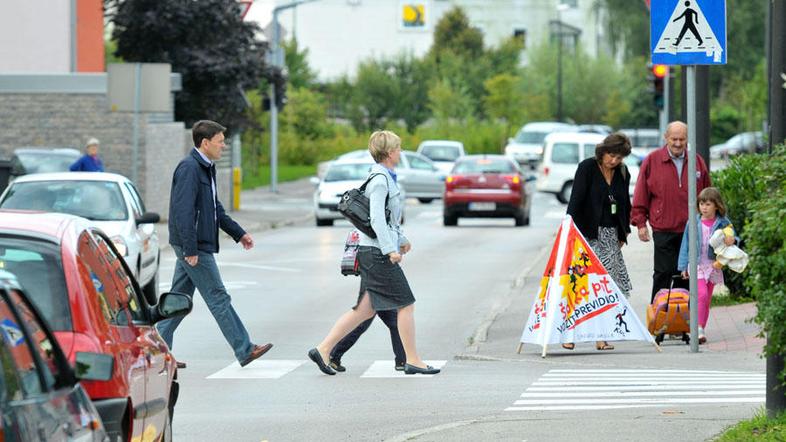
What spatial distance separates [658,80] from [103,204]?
13.4 m

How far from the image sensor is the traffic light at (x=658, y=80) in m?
29.4

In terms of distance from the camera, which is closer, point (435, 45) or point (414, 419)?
point (414, 419)

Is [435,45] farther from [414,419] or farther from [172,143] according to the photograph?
[414,419]

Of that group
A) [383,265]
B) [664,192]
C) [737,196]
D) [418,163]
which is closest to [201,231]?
[383,265]

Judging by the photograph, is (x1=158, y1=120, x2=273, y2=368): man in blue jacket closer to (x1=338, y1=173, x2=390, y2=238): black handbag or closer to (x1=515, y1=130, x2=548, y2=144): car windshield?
(x1=338, y1=173, x2=390, y2=238): black handbag

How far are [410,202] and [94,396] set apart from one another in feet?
146

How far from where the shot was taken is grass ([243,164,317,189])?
5892 centimetres

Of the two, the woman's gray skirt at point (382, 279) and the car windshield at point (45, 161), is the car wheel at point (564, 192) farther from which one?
the woman's gray skirt at point (382, 279)

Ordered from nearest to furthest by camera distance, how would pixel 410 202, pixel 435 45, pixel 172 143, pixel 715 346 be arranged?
pixel 715 346 → pixel 172 143 → pixel 410 202 → pixel 435 45

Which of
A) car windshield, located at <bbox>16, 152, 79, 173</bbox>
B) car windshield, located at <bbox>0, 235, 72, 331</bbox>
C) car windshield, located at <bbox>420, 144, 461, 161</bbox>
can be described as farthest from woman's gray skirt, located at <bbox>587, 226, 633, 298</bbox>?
car windshield, located at <bbox>420, 144, 461, 161</bbox>

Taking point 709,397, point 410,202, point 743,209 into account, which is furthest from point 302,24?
point 709,397

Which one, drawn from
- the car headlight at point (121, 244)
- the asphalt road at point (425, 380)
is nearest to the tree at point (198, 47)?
A: the asphalt road at point (425, 380)

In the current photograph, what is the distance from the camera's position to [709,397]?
10750 millimetres

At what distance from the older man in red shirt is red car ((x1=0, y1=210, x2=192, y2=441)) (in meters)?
7.48
